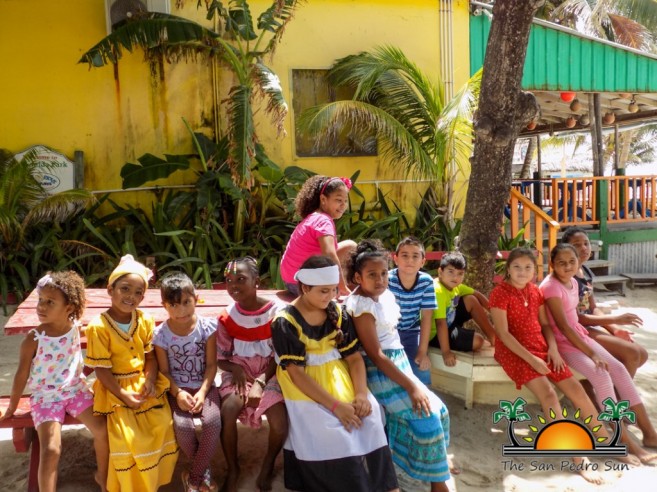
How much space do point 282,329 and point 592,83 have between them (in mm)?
8398

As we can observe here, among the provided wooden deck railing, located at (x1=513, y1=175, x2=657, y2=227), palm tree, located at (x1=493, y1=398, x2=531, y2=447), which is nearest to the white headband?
palm tree, located at (x1=493, y1=398, x2=531, y2=447)

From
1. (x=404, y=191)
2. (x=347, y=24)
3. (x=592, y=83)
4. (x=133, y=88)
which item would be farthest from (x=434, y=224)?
(x=133, y=88)

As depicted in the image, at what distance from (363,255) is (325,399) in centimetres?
82

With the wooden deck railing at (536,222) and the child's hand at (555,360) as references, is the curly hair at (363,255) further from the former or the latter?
the wooden deck railing at (536,222)

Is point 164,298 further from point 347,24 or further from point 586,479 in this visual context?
point 347,24

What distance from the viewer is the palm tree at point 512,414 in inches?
142

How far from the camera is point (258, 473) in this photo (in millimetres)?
3270

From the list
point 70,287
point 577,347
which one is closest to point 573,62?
point 577,347

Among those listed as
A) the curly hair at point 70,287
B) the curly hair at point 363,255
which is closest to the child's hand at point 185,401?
the curly hair at point 70,287

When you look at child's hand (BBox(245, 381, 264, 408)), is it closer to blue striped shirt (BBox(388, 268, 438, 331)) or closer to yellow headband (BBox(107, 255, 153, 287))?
yellow headband (BBox(107, 255, 153, 287))

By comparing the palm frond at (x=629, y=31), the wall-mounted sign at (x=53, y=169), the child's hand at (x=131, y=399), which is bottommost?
the child's hand at (x=131, y=399)

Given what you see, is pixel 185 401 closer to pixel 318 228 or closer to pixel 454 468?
pixel 318 228

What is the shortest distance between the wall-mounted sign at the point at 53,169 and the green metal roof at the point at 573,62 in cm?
599

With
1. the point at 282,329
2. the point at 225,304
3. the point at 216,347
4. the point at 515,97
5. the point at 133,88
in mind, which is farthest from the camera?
the point at 133,88
